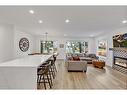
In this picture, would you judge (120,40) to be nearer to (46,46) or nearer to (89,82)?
(89,82)

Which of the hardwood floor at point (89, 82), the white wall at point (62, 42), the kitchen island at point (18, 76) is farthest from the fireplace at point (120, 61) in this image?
the white wall at point (62, 42)

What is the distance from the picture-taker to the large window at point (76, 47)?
47.0 ft

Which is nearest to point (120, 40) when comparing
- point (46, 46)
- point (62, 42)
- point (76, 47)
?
point (76, 47)

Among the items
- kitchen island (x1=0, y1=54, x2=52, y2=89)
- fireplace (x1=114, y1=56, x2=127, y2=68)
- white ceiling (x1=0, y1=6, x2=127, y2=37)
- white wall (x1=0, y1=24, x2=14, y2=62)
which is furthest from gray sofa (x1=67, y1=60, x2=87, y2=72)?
kitchen island (x1=0, y1=54, x2=52, y2=89)

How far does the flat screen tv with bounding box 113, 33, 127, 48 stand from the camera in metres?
7.25

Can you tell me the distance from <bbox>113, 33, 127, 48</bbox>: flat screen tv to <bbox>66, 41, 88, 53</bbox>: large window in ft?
19.7

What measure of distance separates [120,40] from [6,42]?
6.22 meters

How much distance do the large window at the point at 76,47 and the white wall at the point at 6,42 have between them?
7286 millimetres

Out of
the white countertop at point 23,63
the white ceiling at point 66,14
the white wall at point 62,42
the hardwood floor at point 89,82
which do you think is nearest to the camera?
the white countertop at point 23,63

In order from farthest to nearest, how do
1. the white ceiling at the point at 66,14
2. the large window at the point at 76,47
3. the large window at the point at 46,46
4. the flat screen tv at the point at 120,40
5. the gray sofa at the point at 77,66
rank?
the large window at the point at 76,47 < the large window at the point at 46,46 < the gray sofa at the point at 77,66 < the flat screen tv at the point at 120,40 < the white ceiling at the point at 66,14

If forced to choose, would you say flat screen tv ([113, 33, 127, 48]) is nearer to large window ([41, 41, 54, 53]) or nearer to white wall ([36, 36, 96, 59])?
white wall ([36, 36, 96, 59])

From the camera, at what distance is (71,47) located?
14336 millimetres

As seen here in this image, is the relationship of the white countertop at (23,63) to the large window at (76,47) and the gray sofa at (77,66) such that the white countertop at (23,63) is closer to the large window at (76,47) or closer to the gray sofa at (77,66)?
the gray sofa at (77,66)
